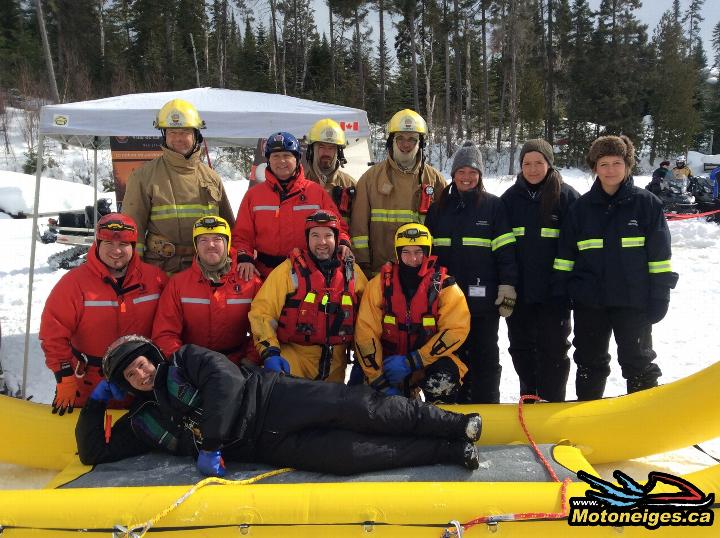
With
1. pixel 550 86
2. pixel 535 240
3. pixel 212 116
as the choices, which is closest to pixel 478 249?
pixel 535 240

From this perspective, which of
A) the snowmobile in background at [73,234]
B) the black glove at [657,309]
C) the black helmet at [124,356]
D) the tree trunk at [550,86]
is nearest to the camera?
the black helmet at [124,356]

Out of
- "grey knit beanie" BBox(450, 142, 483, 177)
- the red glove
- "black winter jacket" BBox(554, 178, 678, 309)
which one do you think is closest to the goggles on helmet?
the red glove

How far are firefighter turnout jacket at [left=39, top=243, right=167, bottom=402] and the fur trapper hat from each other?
253cm

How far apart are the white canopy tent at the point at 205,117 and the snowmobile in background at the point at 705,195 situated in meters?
8.94

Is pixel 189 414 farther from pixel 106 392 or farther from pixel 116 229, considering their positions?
pixel 116 229

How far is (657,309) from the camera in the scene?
109 inches

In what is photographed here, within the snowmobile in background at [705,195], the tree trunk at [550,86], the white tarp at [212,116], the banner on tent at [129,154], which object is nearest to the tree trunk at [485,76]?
the tree trunk at [550,86]

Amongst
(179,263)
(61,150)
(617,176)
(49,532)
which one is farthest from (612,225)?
(61,150)

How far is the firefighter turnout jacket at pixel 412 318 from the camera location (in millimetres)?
2854

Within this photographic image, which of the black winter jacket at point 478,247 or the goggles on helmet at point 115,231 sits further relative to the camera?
the black winter jacket at point 478,247

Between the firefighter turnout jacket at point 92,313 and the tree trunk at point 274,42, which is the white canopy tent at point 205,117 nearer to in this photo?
the firefighter turnout jacket at point 92,313

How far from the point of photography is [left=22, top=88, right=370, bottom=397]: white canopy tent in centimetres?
445

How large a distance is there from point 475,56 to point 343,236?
2494 cm

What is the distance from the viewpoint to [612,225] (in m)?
2.85
